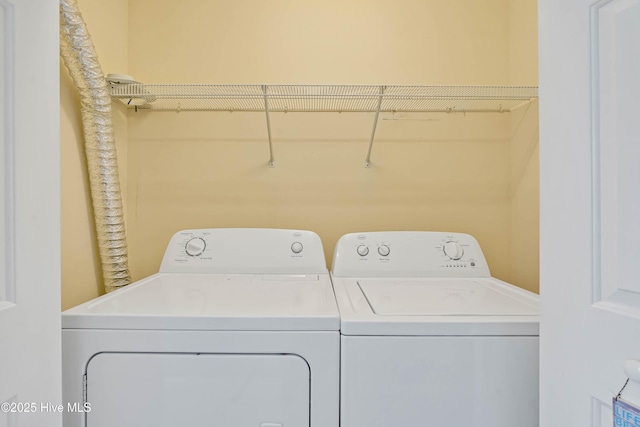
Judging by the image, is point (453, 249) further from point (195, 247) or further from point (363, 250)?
point (195, 247)

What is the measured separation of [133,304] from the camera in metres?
0.91

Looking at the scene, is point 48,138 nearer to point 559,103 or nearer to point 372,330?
point 372,330

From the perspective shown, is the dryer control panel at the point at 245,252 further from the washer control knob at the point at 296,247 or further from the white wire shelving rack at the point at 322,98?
the white wire shelving rack at the point at 322,98

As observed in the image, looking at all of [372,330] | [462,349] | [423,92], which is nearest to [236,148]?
[423,92]

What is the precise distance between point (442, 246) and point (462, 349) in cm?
68

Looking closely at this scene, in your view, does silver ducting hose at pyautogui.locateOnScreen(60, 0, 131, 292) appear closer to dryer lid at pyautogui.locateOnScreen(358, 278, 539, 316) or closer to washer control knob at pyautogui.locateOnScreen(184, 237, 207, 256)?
washer control knob at pyautogui.locateOnScreen(184, 237, 207, 256)

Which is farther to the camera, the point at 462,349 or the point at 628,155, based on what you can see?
the point at 462,349

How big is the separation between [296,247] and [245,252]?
0.22 meters

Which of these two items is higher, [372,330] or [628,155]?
[628,155]

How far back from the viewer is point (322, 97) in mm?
1434

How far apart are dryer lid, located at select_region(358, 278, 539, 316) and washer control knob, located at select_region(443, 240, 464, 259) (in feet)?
0.39

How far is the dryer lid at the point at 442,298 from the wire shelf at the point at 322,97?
2.49 ft

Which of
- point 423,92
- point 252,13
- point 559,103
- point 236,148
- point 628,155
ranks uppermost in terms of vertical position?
point 252,13

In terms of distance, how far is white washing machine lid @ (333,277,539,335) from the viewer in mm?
787
